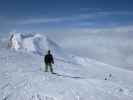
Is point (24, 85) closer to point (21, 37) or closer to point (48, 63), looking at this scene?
point (48, 63)

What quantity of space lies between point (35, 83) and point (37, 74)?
3048 mm

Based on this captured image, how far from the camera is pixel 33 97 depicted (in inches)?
826

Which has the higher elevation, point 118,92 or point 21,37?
point 21,37

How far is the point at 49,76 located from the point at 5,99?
21.5 feet

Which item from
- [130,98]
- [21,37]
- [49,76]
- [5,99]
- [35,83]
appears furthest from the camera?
[21,37]

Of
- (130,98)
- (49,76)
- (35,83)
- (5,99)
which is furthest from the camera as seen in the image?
(49,76)

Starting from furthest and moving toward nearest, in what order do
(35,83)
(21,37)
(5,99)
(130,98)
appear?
1. (21,37)
2. (35,83)
3. (130,98)
4. (5,99)

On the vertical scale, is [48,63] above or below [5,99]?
above

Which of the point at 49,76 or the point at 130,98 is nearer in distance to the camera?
the point at 130,98

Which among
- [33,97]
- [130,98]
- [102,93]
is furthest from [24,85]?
[130,98]

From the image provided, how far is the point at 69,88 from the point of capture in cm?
2288

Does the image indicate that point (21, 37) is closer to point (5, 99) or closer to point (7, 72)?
point (7, 72)

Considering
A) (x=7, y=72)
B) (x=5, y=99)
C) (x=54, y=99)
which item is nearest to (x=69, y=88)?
(x=54, y=99)

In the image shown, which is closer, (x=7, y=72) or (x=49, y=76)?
(x=49, y=76)
